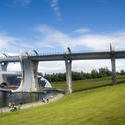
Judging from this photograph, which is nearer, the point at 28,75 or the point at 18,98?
the point at 18,98

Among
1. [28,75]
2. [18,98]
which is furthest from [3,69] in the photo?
[18,98]

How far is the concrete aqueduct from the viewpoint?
87675 mm

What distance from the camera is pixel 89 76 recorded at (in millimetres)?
188000

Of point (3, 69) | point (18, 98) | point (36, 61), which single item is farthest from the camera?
point (3, 69)

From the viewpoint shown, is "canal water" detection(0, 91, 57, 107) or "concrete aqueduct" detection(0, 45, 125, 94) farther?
"concrete aqueduct" detection(0, 45, 125, 94)

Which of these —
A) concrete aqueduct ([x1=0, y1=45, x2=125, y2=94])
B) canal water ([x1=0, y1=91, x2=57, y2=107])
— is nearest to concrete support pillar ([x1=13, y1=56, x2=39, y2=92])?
concrete aqueduct ([x1=0, y1=45, x2=125, y2=94])

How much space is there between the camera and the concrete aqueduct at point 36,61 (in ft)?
288

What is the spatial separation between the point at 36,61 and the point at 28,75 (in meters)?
Answer: 9.91

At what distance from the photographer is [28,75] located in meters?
122

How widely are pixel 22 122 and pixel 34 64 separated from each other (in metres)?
95.4

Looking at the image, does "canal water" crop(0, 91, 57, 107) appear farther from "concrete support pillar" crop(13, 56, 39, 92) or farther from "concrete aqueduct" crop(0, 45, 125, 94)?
"concrete support pillar" crop(13, 56, 39, 92)

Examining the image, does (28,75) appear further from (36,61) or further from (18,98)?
(18,98)

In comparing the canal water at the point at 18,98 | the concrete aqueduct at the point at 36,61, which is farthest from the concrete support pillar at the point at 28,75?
the canal water at the point at 18,98

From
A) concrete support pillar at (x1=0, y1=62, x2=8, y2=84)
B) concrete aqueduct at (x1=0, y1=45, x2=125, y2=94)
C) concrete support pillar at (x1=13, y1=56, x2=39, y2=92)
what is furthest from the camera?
concrete support pillar at (x1=0, y1=62, x2=8, y2=84)
